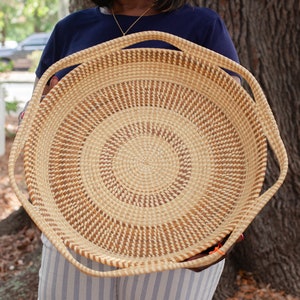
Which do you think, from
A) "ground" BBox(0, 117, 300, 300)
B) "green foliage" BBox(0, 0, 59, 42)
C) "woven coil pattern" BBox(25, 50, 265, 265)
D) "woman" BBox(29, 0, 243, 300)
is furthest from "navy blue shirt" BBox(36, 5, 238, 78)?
"green foliage" BBox(0, 0, 59, 42)

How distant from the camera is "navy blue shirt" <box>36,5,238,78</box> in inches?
53.5

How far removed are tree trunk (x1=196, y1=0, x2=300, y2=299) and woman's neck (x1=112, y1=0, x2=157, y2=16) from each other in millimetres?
658

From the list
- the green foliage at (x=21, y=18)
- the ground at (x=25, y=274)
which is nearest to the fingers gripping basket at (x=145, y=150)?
the ground at (x=25, y=274)

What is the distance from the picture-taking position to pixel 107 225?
1307mm

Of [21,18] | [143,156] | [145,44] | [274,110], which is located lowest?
[21,18]

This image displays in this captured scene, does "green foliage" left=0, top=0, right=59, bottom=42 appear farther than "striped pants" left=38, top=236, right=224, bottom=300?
Yes

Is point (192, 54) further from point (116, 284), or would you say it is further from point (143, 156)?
point (116, 284)

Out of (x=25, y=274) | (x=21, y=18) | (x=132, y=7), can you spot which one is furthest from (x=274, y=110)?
(x=21, y=18)

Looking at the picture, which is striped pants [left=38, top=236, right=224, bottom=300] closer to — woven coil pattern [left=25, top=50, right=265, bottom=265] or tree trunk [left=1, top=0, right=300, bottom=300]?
woven coil pattern [left=25, top=50, right=265, bottom=265]

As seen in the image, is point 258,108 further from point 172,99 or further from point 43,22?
point 43,22

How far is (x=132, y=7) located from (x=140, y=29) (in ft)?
0.32

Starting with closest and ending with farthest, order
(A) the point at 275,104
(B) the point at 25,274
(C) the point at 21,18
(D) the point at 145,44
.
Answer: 1. (D) the point at 145,44
2. (A) the point at 275,104
3. (B) the point at 25,274
4. (C) the point at 21,18

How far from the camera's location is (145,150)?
1.41m

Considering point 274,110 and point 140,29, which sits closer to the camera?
point 140,29
